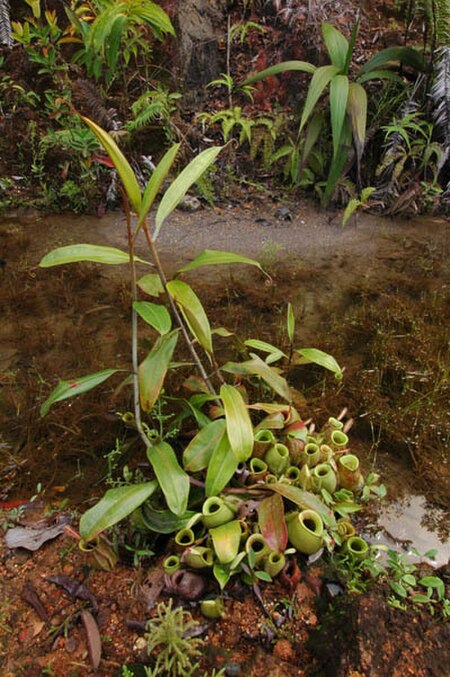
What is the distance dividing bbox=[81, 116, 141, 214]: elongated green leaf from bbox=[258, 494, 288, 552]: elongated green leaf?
2.99 feet

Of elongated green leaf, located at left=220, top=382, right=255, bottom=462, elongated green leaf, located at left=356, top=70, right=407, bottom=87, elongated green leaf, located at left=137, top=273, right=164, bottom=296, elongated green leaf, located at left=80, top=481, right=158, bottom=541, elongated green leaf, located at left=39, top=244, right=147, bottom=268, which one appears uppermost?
elongated green leaf, located at left=356, top=70, right=407, bottom=87

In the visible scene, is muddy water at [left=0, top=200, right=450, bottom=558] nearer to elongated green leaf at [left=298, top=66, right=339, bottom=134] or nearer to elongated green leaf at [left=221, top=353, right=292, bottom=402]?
elongated green leaf at [left=221, top=353, right=292, bottom=402]

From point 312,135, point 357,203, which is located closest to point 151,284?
point 357,203

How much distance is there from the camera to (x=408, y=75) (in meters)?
3.75

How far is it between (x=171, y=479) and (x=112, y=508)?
180 millimetres

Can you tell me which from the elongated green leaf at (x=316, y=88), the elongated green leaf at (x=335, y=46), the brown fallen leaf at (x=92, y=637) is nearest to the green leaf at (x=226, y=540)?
the brown fallen leaf at (x=92, y=637)

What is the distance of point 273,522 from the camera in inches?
52.6

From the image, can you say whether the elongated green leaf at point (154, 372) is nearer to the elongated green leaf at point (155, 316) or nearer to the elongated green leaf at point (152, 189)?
the elongated green leaf at point (155, 316)

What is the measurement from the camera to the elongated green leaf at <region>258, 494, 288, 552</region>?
131 cm

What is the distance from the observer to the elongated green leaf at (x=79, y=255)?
4.37 feet

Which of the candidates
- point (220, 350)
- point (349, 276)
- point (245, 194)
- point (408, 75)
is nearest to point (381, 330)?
point (349, 276)

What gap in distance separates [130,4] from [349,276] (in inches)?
89.9

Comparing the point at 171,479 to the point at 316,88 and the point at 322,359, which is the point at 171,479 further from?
the point at 316,88

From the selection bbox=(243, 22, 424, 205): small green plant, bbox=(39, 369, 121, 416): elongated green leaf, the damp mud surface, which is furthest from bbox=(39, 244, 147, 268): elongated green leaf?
bbox=(243, 22, 424, 205): small green plant
